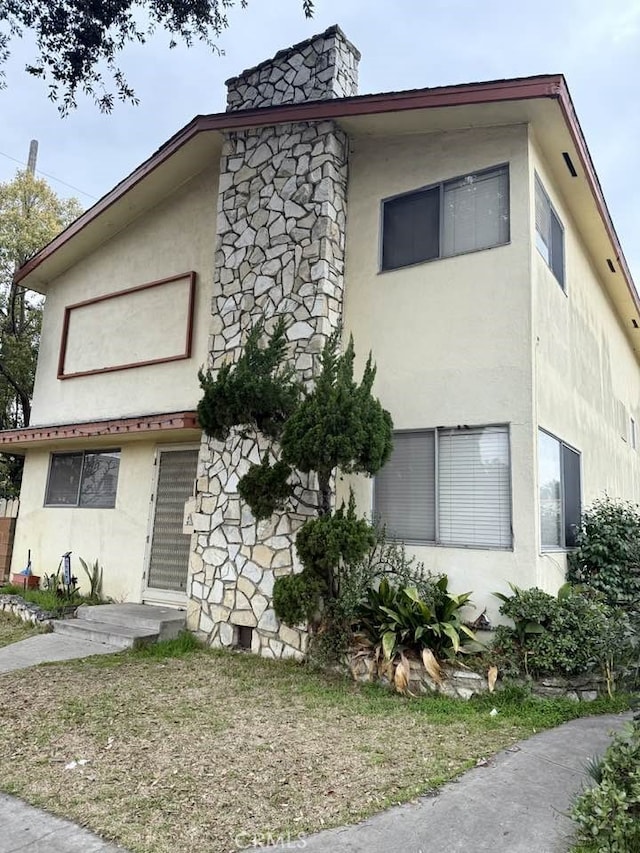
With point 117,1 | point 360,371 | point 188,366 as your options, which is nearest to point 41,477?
point 188,366

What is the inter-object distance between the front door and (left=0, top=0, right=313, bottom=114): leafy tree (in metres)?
4.90

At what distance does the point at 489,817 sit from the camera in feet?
11.7

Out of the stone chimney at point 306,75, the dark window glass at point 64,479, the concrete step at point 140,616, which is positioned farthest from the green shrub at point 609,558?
the dark window glass at point 64,479

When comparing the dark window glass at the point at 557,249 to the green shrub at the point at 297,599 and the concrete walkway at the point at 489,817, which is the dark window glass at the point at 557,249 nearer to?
the green shrub at the point at 297,599

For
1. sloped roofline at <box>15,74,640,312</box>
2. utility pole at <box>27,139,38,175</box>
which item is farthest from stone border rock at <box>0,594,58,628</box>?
utility pole at <box>27,139,38,175</box>

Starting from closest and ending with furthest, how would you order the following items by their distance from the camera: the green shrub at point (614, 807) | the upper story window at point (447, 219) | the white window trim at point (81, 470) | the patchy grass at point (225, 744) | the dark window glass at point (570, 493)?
the green shrub at point (614, 807) → the patchy grass at point (225, 744) → the upper story window at point (447, 219) → the dark window glass at point (570, 493) → the white window trim at point (81, 470)

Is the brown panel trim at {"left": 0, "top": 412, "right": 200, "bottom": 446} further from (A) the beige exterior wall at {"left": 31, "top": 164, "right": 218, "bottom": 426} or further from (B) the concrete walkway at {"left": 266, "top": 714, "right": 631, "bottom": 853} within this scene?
(B) the concrete walkway at {"left": 266, "top": 714, "right": 631, "bottom": 853}

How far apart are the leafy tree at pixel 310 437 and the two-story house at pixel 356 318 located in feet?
2.40

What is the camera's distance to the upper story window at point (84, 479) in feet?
34.3

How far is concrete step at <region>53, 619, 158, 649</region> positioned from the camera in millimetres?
7523

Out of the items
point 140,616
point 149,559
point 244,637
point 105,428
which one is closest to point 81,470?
point 105,428

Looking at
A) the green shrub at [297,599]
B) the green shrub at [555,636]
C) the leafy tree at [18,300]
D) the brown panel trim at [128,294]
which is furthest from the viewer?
the leafy tree at [18,300]

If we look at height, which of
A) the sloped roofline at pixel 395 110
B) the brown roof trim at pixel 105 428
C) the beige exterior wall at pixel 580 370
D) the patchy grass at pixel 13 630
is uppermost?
the sloped roofline at pixel 395 110

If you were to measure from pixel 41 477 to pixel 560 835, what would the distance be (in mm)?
10455
